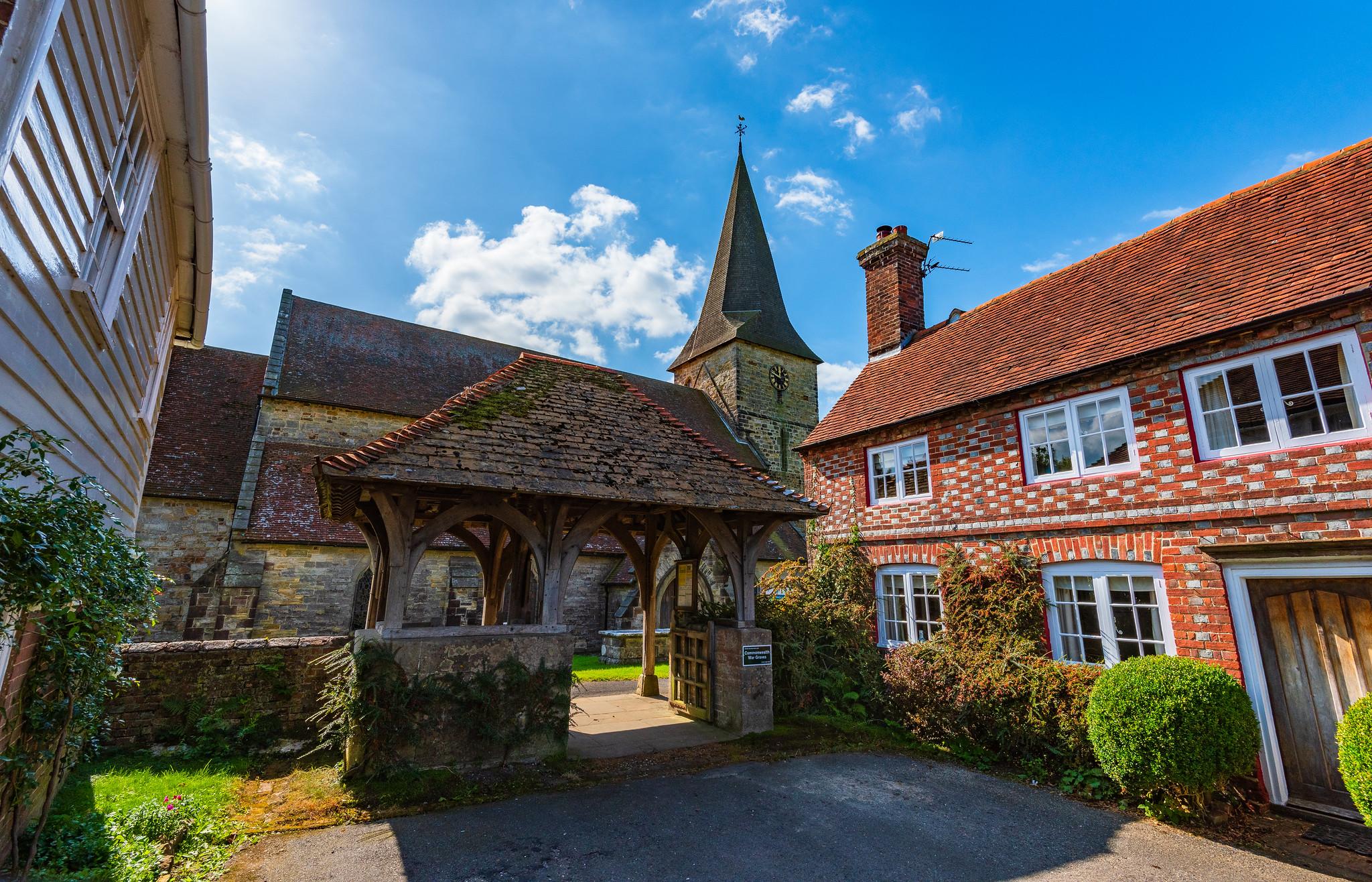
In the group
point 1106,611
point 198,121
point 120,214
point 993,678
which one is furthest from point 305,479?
point 1106,611

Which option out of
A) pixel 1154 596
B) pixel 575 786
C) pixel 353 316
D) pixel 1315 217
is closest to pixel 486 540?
pixel 353 316

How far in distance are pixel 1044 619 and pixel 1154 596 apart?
1.35 metres

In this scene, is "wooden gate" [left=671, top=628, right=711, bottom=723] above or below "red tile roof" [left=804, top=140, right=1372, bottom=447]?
below

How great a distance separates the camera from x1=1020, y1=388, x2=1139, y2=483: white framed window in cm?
807

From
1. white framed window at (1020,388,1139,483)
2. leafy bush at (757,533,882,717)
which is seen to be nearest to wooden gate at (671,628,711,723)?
leafy bush at (757,533,882,717)

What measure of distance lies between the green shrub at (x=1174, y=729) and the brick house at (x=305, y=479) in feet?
28.6

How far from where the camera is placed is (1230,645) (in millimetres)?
6668

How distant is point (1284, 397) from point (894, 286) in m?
8.09

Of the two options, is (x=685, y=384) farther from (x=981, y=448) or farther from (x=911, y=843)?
(x=911, y=843)

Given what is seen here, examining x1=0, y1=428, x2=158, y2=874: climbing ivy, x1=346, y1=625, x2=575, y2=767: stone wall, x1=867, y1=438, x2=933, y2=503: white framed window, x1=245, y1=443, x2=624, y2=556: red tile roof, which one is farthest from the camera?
x1=245, y1=443, x2=624, y2=556: red tile roof

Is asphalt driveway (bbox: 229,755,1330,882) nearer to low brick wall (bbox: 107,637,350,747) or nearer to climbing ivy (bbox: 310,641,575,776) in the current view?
climbing ivy (bbox: 310,641,575,776)

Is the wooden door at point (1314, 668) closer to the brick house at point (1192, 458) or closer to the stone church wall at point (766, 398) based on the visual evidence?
the brick house at point (1192, 458)

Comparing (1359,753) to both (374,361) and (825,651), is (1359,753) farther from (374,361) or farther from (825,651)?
(374,361)

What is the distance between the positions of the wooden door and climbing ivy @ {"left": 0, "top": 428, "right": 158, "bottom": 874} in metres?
9.80
